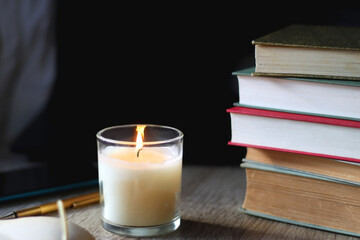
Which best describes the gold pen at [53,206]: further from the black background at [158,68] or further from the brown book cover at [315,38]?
the brown book cover at [315,38]

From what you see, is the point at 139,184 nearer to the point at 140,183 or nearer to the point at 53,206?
the point at 140,183

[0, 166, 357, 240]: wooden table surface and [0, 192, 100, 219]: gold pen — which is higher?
[0, 192, 100, 219]: gold pen

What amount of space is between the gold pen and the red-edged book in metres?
0.27

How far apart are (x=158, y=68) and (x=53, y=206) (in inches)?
16.8

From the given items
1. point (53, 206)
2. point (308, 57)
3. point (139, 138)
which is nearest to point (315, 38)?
point (308, 57)

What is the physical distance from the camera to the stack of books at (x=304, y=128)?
35.6 inches

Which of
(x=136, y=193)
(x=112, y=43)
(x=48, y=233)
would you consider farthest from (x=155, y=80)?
(x=48, y=233)

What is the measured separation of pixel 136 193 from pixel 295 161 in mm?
266

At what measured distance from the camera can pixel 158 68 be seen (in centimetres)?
130

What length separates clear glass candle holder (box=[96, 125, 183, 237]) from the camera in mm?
882

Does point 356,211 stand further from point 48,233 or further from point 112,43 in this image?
point 112,43

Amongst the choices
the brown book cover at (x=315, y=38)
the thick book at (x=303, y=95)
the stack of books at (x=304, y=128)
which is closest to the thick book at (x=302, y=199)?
the stack of books at (x=304, y=128)

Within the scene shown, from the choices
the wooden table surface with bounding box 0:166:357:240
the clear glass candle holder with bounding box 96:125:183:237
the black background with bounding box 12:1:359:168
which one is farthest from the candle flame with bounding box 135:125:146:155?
the black background with bounding box 12:1:359:168

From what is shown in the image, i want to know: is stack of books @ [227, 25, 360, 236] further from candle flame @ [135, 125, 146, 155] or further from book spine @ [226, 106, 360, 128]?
candle flame @ [135, 125, 146, 155]
